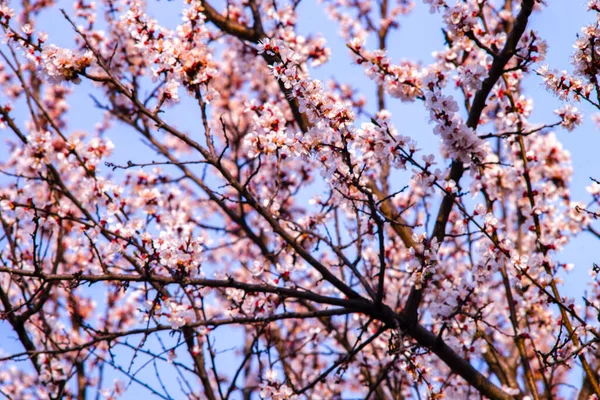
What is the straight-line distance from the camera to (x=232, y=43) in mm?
8750

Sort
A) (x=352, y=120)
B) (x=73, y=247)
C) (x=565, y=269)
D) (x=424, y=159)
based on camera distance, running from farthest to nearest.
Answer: (x=73, y=247) → (x=565, y=269) → (x=424, y=159) → (x=352, y=120)

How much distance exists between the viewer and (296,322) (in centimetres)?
852

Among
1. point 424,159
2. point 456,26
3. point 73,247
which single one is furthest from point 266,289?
point 73,247

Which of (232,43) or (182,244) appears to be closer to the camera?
(182,244)

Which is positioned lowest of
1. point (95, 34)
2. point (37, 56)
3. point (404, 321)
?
point (404, 321)

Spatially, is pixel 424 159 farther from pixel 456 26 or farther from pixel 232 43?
pixel 232 43

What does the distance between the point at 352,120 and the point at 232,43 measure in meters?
5.78

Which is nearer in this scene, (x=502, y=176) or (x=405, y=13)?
(x=502, y=176)

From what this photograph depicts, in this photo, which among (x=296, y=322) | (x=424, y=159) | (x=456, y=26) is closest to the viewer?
(x=424, y=159)

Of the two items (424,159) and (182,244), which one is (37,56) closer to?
(182,244)

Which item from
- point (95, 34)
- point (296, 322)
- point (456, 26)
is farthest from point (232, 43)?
point (456, 26)

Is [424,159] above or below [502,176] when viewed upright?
below

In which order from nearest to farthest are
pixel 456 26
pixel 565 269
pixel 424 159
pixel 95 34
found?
pixel 424 159 → pixel 456 26 → pixel 565 269 → pixel 95 34

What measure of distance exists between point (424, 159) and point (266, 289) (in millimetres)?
1272
